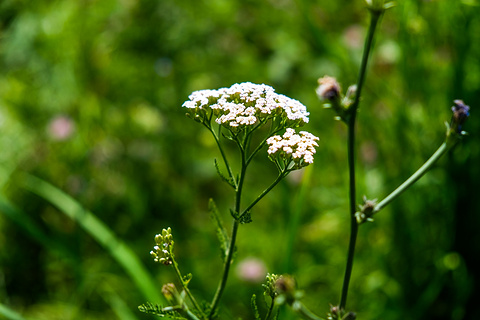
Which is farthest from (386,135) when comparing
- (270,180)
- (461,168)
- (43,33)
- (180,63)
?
(43,33)

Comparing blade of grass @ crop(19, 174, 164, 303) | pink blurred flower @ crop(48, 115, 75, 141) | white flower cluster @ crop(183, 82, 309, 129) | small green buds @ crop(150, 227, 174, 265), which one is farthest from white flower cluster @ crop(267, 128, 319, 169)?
pink blurred flower @ crop(48, 115, 75, 141)

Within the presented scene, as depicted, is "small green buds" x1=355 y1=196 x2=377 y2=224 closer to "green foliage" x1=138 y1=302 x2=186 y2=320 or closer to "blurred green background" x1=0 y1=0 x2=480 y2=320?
"green foliage" x1=138 y1=302 x2=186 y2=320

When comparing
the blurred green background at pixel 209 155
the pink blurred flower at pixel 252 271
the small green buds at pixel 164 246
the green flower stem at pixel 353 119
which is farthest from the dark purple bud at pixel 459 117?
the pink blurred flower at pixel 252 271

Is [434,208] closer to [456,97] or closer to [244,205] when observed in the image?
[456,97]

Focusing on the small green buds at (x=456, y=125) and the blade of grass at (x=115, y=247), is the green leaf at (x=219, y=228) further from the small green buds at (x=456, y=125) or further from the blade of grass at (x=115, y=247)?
the blade of grass at (x=115, y=247)

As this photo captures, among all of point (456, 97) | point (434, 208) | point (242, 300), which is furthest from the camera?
point (242, 300)

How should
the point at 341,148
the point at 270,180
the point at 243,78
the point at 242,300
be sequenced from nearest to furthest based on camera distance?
the point at 242,300 → the point at 341,148 → the point at 270,180 → the point at 243,78
